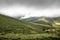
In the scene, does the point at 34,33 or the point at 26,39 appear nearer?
the point at 26,39

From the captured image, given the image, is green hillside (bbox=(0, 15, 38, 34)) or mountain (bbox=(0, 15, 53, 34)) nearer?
mountain (bbox=(0, 15, 53, 34))

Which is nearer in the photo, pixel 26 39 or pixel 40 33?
pixel 26 39

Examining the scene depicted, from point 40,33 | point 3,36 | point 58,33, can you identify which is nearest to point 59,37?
point 58,33

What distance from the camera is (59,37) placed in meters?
40.0

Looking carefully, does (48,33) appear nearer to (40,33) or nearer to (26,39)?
(40,33)

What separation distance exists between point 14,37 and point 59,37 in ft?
40.2

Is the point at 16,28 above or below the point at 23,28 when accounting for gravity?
above

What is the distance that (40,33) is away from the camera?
41250mm

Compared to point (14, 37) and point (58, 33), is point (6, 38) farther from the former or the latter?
point (58, 33)

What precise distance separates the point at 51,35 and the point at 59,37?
88.3 inches

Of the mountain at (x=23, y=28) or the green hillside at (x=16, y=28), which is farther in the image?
the green hillside at (x=16, y=28)

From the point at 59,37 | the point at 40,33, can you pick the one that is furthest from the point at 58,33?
the point at 40,33

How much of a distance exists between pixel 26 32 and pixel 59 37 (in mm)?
9409

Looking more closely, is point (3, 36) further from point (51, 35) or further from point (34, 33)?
point (51, 35)
